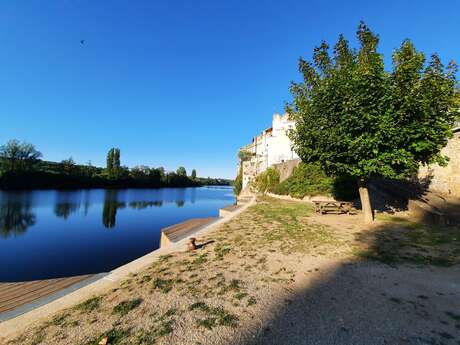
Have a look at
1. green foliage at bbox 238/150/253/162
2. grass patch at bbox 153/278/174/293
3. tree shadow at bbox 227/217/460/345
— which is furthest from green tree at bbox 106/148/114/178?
tree shadow at bbox 227/217/460/345

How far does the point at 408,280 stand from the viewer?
14.4 ft

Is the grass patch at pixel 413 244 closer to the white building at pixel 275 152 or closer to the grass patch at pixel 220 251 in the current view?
the grass patch at pixel 220 251

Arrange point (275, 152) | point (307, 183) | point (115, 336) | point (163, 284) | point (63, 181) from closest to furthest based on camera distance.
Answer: point (115, 336)
point (163, 284)
point (307, 183)
point (275, 152)
point (63, 181)

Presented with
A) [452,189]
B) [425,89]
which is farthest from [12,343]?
[452,189]

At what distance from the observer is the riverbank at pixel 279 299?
2912 mm

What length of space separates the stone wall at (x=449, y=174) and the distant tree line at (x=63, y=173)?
7690cm

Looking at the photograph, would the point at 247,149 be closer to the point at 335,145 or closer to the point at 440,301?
the point at 335,145

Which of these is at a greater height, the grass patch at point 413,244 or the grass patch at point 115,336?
the grass patch at point 413,244

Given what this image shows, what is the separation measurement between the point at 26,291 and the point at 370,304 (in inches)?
301

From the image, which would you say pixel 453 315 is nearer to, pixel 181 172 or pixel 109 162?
pixel 109 162

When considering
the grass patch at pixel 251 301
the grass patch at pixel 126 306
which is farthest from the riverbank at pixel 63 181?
the grass patch at pixel 251 301

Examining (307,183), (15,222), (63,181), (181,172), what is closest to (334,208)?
(307,183)

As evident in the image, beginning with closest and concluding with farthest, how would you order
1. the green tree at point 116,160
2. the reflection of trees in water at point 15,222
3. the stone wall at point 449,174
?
the stone wall at point 449,174 < the reflection of trees in water at point 15,222 < the green tree at point 116,160

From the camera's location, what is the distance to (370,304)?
3555 millimetres
